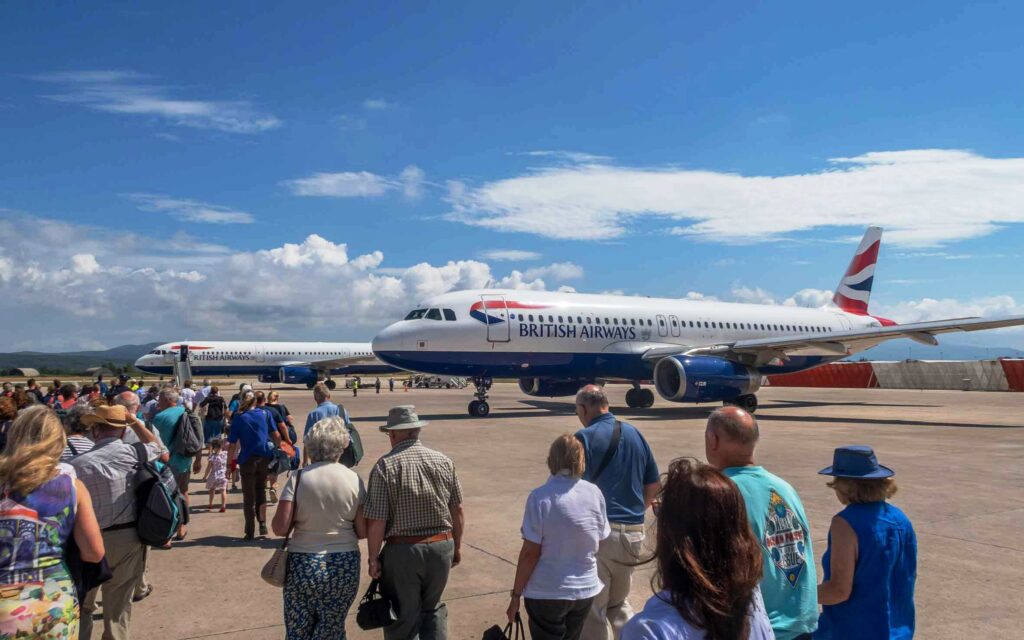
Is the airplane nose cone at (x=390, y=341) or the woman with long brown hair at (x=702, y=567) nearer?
the woman with long brown hair at (x=702, y=567)

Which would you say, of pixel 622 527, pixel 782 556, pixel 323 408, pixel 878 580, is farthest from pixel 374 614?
pixel 323 408

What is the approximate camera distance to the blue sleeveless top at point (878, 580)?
3.15 m

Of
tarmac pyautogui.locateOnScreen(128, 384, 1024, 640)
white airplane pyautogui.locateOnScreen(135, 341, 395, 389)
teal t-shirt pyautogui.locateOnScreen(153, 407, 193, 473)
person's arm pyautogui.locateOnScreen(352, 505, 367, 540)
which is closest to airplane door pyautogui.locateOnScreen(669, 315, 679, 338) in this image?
tarmac pyautogui.locateOnScreen(128, 384, 1024, 640)

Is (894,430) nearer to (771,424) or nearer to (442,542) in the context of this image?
(771,424)

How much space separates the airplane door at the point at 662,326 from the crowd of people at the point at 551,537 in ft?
66.1

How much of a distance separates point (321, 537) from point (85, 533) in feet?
3.74

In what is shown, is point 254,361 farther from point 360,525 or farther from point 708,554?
point 708,554

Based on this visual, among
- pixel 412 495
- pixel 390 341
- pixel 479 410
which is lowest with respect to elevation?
pixel 479 410

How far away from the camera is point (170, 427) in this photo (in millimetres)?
8266

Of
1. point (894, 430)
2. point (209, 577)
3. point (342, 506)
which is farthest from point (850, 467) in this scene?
point (894, 430)

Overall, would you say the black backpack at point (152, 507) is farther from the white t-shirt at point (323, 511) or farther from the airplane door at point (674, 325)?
the airplane door at point (674, 325)

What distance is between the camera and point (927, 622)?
17.1ft

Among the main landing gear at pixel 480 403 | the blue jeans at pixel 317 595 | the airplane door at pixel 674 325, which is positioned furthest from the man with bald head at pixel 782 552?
the airplane door at pixel 674 325

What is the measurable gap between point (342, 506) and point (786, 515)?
2.33 metres
